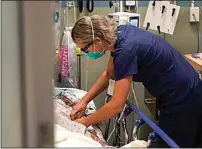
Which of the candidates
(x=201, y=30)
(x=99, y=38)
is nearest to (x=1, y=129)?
(x=99, y=38)

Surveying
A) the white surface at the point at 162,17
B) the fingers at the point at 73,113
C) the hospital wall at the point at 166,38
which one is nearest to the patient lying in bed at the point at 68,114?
the fingers at the point at 73,113

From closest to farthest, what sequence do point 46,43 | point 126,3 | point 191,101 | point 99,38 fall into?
point 46,43, point 99,38, point 191,101, point 126,3

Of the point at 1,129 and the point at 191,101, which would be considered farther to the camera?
the point at 191,101

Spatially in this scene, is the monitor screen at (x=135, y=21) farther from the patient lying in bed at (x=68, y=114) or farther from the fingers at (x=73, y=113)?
the fingers at (x=73, y=113)

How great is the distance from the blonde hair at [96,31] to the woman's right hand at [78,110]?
43cm

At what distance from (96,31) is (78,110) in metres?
0.51

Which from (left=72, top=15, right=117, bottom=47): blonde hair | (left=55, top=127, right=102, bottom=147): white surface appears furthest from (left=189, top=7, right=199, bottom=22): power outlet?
(left=55, top=127, right=102, bottom=147): white surface

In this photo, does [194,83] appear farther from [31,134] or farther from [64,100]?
[31,134]

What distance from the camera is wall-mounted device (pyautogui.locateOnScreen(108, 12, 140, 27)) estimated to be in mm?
2702

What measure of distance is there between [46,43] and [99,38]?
3.72ft

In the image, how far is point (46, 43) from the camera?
2.33ft

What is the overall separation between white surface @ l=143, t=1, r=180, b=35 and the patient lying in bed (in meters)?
0.99

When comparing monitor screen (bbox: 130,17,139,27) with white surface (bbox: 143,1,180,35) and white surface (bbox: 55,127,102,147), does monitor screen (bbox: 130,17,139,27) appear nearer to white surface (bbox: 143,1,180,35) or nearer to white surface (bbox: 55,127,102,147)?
white surface (bbox: 143,1,180,35)

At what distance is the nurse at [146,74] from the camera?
1767mm
